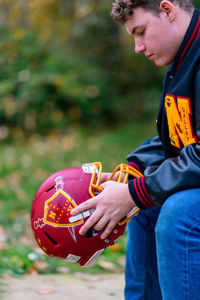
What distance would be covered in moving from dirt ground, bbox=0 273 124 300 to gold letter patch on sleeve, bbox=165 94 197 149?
1.26 meters

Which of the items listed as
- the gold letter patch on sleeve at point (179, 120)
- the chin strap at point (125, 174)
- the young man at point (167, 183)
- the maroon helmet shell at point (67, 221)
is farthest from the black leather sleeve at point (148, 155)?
the maroon helmet shell at point (67, 221)

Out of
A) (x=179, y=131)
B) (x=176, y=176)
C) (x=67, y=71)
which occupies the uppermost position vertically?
(x=67, y=71)

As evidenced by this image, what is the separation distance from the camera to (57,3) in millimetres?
10047

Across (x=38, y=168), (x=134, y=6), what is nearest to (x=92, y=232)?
(x=134, y=6)

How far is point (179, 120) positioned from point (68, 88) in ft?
22.8

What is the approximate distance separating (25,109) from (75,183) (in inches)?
281

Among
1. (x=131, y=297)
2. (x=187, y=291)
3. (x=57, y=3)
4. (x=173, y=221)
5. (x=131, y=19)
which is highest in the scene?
(x=57, y=3)

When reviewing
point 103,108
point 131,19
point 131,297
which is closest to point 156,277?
point 131,297

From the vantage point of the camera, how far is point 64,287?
10.2 ft

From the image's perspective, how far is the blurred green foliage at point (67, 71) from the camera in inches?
347

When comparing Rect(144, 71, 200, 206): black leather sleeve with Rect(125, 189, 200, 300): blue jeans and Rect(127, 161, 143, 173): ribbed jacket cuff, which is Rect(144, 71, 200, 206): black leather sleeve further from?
Rect(127, 161, 143, 173): ribbed jacket cuff

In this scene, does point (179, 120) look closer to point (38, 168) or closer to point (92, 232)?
point (92, 232)

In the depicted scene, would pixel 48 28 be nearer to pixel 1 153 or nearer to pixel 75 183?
pixel 1 153

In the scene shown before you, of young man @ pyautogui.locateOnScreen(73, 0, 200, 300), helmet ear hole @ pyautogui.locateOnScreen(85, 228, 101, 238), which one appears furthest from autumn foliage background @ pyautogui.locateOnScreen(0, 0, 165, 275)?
helmet ear hole @ pyautogui.locateOnScreen(85, 228, 101, 238)
